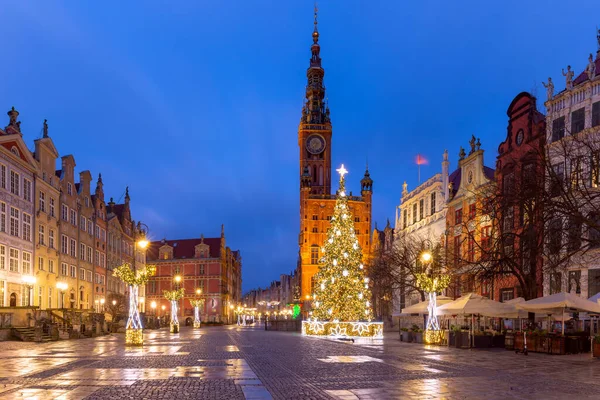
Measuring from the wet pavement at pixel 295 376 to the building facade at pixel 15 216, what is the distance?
68.4ft

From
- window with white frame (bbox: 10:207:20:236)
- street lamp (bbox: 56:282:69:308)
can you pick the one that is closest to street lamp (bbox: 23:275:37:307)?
window with white frame (bbox: 10:207:20:236)

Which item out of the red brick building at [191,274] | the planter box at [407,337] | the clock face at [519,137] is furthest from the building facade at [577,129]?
the red brick building at [191,274]

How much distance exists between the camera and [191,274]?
4547 inches

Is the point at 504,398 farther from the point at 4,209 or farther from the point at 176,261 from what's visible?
the point at 176,261

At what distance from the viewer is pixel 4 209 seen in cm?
4384

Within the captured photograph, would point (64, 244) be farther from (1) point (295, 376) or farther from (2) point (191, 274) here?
(2) point (191, 274)

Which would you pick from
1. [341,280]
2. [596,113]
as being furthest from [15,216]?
[596,113]

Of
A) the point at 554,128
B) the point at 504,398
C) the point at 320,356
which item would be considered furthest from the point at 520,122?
the point at 504,398

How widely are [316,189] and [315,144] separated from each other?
9.20 metres

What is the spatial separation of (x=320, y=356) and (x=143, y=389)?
11871 millimetres

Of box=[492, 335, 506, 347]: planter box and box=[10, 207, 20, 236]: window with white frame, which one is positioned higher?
box=[10, 207, 20, 236]: window with white frame

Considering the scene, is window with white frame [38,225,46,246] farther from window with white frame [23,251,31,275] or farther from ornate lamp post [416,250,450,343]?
ornate lamp post [416,250,450,343]

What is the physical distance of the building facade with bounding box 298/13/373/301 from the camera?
11244 centimetres

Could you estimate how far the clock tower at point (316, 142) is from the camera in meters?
124
